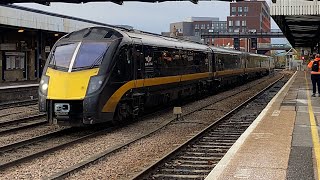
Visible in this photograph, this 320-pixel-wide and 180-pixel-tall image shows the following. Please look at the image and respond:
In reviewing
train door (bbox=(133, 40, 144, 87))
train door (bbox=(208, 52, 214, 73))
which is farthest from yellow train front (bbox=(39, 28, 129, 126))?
train door (bbox=(208, 52, 214, 73))

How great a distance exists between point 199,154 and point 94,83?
3.66 meters

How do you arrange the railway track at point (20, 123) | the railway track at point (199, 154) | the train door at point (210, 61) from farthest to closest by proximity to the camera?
the train door at point (210, 61) → the railway track at point (20, 123) → the railway track at point (199, 154)

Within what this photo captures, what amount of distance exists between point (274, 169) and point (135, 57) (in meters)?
7.41

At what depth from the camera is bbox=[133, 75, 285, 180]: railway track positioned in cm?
795

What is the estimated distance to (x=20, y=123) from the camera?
1505 centimetres

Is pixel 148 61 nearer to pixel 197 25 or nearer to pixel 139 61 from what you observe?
pixel 139 61

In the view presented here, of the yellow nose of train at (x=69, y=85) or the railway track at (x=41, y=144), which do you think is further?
the yellow nose of train at (x=69, y=85)

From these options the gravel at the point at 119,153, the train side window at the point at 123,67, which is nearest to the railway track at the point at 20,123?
the gravel at the point at 119,153

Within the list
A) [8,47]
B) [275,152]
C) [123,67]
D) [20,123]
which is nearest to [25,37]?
[8,47]

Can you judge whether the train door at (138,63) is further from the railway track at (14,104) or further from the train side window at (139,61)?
the railway track at (14,104)

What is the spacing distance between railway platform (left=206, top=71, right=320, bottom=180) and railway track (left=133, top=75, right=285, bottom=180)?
1.85ft

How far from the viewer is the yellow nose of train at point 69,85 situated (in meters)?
11.7

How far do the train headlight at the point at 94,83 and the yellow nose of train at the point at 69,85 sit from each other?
92 millimetres

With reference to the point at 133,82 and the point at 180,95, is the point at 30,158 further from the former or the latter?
the point at 180,95
